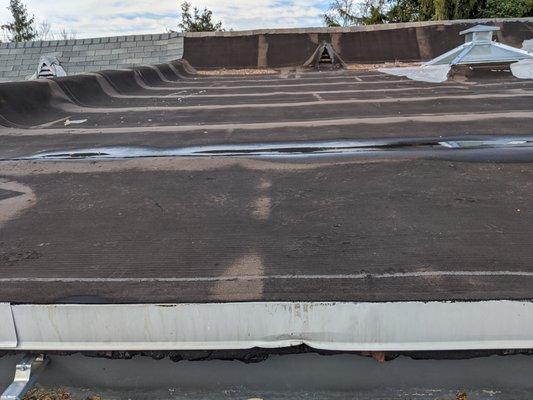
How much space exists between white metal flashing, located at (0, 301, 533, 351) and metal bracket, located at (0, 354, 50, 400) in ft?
0.12

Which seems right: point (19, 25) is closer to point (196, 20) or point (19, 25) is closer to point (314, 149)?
point (196, 20)

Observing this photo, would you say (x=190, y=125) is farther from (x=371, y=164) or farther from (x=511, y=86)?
(x=511, y=86)

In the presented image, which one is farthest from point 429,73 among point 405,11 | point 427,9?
point 405,11

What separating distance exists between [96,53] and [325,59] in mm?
5334

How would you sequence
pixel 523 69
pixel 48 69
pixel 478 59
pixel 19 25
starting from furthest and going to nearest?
pixel 19 25 → pixel 48 69 → pixel 478 59 → pixel 523 69

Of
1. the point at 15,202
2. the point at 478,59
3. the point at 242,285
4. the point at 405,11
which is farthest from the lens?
the point at 405,11

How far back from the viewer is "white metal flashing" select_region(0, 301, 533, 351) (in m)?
1.08

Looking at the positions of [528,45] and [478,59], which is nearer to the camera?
[478,59]

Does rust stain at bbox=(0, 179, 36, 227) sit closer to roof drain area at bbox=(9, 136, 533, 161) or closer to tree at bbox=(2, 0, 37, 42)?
roof drain area at bbox=(9, 136, 533, 161)

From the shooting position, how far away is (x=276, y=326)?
3.60 feet

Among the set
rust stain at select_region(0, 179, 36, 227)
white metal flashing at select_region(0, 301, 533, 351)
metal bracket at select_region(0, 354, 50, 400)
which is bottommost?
metal bracket at select_region(0, 354, 50, 400)

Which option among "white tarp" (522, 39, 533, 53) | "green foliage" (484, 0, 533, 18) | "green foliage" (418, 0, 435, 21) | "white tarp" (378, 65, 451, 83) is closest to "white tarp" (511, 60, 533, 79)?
"white tarp" (378, 65, 451, 83)

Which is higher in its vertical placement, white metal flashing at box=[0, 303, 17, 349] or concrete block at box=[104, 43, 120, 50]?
concrete block at box=[104, 43, 120, 50]

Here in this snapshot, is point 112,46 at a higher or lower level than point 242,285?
higher
